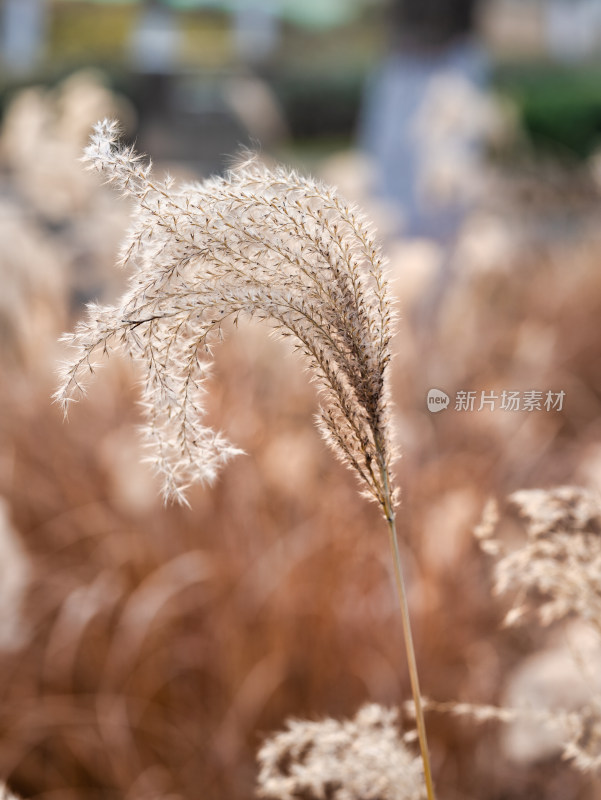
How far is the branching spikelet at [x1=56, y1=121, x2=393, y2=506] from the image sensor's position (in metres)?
0.54

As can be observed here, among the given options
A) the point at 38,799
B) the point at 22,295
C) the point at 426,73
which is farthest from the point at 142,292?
the point at 426,73

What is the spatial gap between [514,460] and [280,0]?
73.6 feet

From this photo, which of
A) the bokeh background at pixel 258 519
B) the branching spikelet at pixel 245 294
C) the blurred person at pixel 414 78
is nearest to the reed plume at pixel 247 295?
the branching spikelet at pixel 245 294

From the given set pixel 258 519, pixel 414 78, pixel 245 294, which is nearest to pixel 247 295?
pixel 245 294

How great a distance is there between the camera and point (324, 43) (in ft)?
73.4

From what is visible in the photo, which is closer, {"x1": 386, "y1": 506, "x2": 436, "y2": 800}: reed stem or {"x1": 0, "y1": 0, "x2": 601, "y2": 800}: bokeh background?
{"x1": 386, "y1": 506, "x2": 436, "y2": 800}: reed stem

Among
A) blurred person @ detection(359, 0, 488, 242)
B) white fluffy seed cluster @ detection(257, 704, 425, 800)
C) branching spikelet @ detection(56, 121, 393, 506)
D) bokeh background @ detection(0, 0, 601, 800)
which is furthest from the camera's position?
blurred person @ detection(359, 0, 488, 242)

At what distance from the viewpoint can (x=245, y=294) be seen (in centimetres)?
54

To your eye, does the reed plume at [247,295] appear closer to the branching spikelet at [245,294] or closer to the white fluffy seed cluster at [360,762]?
the branching spikelet at [245,294]

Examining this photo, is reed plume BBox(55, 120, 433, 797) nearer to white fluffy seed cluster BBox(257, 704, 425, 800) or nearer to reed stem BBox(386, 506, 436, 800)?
reed stem BBox(386, 506, 436, 800)

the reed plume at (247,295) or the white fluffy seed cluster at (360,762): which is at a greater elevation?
the reed plume at (247,295)

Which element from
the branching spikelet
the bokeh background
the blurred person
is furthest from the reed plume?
the blurred person

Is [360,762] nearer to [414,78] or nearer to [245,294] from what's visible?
[245,294]

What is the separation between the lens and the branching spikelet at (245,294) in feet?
1.77
